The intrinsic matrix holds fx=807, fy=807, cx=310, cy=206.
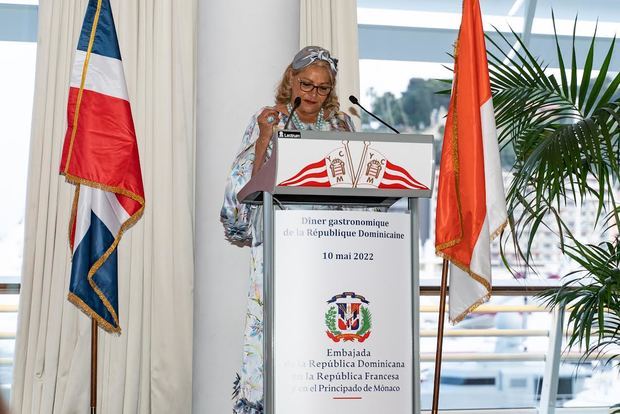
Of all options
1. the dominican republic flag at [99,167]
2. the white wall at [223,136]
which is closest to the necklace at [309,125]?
the dominican republic flag at [99,167]

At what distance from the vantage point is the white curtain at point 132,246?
12.7 feet

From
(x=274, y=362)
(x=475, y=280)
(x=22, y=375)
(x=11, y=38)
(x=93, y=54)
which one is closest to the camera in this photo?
(x=274, y=362)

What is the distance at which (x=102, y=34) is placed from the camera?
3154 millimetres

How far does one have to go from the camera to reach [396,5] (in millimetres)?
4926

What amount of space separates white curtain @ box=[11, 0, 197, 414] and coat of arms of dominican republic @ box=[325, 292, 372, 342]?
199 cm

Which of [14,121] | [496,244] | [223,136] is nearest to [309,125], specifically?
[223,136]

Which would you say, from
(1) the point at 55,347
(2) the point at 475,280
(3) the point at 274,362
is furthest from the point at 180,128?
(3) the point at 274,362

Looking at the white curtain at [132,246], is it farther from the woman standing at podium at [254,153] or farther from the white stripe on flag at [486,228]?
the white stripe on flag at [486,228]

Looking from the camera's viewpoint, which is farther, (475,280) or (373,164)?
(475,280)

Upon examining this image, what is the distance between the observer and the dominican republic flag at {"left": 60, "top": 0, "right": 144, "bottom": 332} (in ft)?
10.00

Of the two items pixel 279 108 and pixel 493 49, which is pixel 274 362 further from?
pixel 493 49

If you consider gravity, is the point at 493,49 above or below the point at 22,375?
above

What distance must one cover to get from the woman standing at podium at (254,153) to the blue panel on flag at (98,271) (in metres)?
0.58

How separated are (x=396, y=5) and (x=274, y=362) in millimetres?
3333
